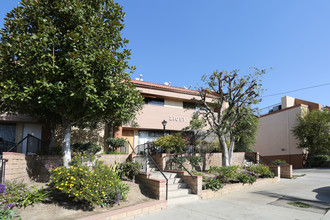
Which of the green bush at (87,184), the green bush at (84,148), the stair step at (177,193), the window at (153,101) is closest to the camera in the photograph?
the green bush at (87,184)

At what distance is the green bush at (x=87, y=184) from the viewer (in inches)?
247

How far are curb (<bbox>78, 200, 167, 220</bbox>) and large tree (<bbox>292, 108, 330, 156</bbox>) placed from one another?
19.6 meters

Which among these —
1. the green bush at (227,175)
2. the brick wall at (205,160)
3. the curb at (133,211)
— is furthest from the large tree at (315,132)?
the curb at (133,211)

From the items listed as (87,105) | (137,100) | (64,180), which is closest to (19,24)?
(87,105)

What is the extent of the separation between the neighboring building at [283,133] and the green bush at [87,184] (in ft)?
73.7

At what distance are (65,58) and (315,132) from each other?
22.6m

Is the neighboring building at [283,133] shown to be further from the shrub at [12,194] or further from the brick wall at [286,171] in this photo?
the shrub at [12,194]

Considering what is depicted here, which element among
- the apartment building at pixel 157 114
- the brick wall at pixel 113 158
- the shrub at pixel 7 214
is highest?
the apartment building at pixel 157 114

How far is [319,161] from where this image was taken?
70.0 feet

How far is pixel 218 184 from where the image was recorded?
9.61 meters

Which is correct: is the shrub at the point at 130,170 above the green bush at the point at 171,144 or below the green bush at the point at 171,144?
below

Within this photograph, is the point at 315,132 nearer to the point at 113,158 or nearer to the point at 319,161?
the point at 319,161

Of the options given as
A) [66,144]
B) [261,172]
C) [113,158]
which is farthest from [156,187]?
[261,172]

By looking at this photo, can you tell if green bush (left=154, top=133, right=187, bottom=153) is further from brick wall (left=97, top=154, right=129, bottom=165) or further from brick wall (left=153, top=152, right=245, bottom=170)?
brick wall (left=97, top=154, right=129, bottom=165)
